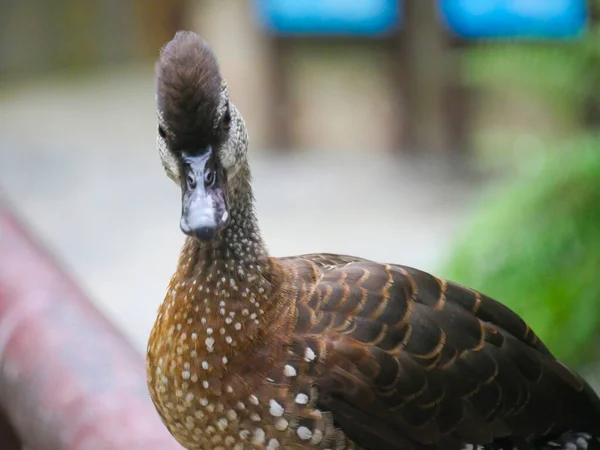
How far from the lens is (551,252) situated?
259 cm

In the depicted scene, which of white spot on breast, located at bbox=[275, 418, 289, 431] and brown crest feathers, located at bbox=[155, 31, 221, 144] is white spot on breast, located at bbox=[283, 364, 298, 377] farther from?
brown crest feathers, located at bbox=[155, 31, 221, 144]

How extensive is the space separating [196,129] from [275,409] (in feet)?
1.15

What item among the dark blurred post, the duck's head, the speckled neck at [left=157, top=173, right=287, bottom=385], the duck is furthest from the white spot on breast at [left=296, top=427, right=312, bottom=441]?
the dark blurred post

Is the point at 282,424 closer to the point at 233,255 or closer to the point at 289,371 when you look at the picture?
the point at 289,371

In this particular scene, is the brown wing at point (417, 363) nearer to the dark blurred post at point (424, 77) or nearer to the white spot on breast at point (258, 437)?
the white spot on breast at point (258, 437)

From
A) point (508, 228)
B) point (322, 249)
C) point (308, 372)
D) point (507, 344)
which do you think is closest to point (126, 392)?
point (308, 372)

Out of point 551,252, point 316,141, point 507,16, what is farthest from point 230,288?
point 316,141

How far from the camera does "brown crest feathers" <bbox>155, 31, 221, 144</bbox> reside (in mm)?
1009

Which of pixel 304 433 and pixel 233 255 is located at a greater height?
pixel 233 255

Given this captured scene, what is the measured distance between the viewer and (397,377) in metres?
1.14

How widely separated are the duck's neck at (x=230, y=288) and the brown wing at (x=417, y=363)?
46 millimetres

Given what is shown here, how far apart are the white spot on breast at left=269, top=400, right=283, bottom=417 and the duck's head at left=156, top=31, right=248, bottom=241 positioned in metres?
0.23

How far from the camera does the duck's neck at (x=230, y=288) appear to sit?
1162 millimetres

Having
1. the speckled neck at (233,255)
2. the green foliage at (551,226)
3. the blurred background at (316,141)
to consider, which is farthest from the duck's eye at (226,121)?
the blurred background at (316,141)
